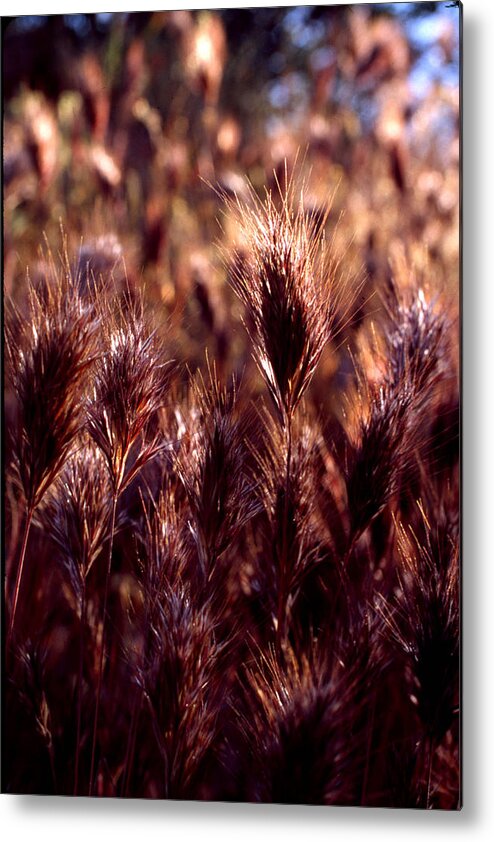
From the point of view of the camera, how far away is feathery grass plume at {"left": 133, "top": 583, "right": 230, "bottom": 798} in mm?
1378

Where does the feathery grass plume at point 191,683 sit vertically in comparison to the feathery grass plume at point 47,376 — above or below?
below

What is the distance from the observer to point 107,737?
1.41m

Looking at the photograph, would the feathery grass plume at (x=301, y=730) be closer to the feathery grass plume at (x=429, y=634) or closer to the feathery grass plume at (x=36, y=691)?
the feathery grass plume at (x=429, y=634)

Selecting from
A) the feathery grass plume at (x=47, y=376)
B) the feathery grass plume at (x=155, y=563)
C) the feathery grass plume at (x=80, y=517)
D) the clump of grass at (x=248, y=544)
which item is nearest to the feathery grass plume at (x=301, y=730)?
the clump of grass at (x=248, y=544)

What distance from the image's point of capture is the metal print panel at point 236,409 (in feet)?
4.45

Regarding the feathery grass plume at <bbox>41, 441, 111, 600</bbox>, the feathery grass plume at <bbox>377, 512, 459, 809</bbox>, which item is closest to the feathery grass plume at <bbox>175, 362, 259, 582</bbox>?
the feathery grass plume at <bbox>41, 441, 111, 600</bbox>

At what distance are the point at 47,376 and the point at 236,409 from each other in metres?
0.28

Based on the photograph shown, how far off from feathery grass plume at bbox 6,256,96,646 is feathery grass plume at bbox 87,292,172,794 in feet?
0.10

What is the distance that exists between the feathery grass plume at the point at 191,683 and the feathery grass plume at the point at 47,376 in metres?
0.24

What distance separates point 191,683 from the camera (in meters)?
1.38

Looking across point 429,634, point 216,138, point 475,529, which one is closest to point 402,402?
point 475,529

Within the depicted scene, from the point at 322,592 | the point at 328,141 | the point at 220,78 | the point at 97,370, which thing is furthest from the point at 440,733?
the point at 220,78

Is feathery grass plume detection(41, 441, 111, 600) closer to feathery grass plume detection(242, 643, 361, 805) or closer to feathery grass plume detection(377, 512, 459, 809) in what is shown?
feathery grass plume detection(242, 643, 361, 805)

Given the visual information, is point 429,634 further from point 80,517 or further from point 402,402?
point 80,517
